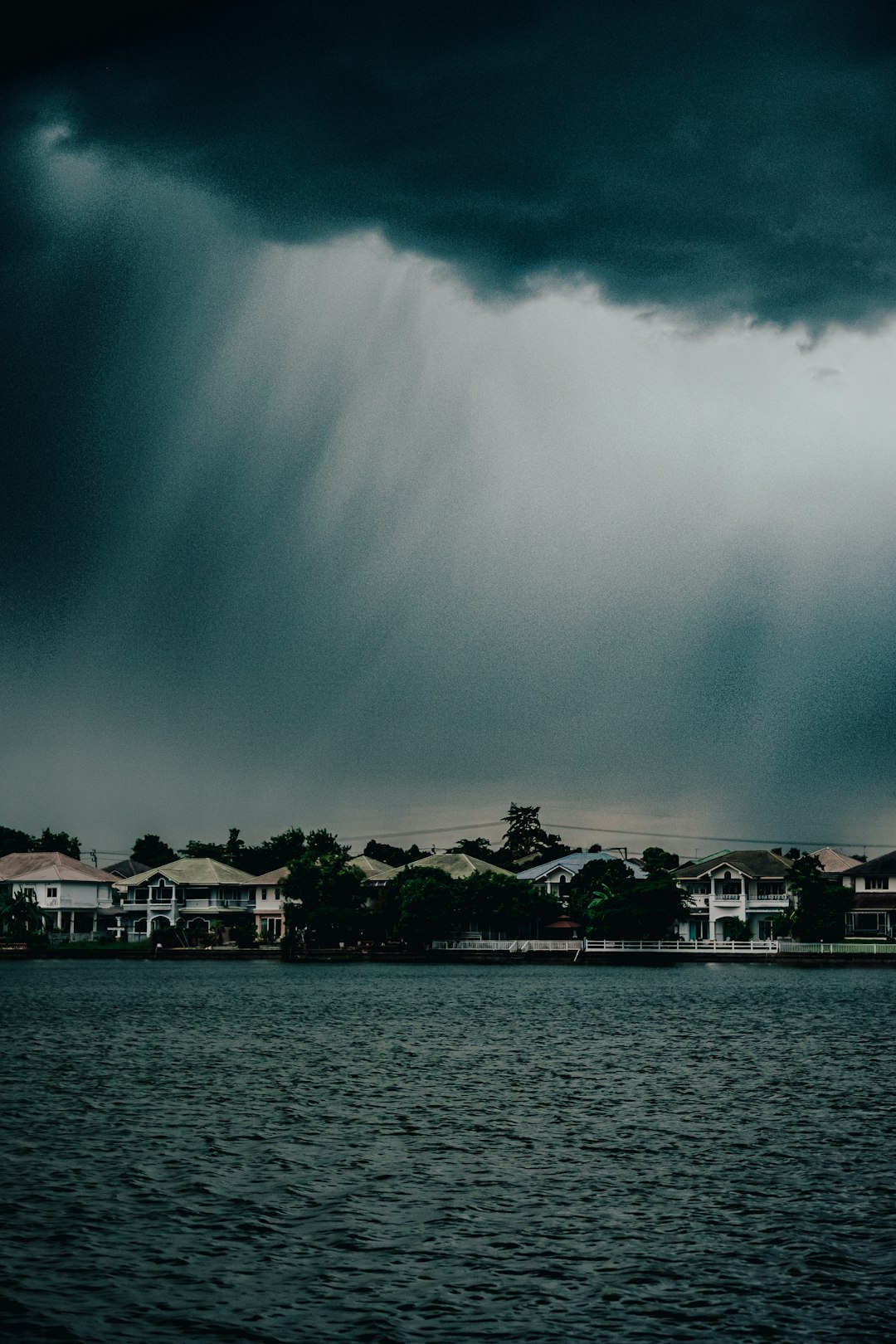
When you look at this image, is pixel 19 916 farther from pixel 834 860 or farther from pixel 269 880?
pixel 834 860

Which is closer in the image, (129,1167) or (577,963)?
(129,1167)

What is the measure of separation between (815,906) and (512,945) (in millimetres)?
27079

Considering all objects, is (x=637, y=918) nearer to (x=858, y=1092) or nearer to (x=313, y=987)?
(x=313, y=987)

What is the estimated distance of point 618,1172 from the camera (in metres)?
26.0

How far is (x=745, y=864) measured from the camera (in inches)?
5054

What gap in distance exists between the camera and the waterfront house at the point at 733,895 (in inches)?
4968

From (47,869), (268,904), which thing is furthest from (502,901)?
(47,869)

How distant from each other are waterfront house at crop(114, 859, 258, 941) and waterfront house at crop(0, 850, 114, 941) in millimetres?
2237

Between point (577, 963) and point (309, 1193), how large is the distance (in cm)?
9753

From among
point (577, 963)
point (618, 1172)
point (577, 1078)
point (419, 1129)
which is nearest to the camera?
point (618, 1172)

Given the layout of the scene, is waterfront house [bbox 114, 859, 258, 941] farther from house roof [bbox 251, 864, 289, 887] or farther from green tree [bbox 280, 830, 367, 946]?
green tree [bbox 280, 830, 367, 946]

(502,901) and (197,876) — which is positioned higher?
(197,876)

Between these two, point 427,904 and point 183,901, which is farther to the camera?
point 183,901

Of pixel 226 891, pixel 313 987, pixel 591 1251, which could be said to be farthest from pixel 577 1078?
pixel 226 891
